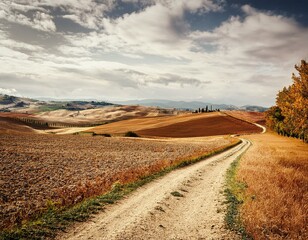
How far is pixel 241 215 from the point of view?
13.3 m

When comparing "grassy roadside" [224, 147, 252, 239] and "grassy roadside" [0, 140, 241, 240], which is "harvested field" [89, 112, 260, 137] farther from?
"grassy roadside" [0, 140, 241, 240]

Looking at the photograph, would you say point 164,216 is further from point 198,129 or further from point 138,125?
point 138,125

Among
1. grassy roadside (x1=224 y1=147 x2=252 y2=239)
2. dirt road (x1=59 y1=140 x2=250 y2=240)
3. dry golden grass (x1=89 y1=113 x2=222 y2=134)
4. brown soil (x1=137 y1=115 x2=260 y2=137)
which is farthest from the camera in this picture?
dry golden grass (x1=89 y1=113 x2=222 y2=134)

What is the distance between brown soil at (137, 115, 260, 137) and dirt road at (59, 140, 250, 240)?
312ft

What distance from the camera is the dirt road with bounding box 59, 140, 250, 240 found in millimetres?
11258

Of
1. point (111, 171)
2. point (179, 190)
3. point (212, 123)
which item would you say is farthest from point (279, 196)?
point (212, 123)

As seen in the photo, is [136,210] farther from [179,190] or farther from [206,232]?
[179,190]

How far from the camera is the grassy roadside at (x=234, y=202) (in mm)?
12031

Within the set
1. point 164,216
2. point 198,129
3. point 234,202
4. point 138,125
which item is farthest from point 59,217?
point 138,125

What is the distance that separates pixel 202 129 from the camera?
406 feet

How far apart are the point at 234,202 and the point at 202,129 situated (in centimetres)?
10938

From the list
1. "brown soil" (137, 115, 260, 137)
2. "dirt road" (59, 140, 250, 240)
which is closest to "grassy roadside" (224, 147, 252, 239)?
"dirt road" (59, 140, 250, 240)

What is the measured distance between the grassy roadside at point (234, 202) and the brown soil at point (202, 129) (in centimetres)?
9253

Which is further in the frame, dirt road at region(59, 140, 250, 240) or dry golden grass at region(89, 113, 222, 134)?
dry golden grass at region(89, 113, 222, 134)
